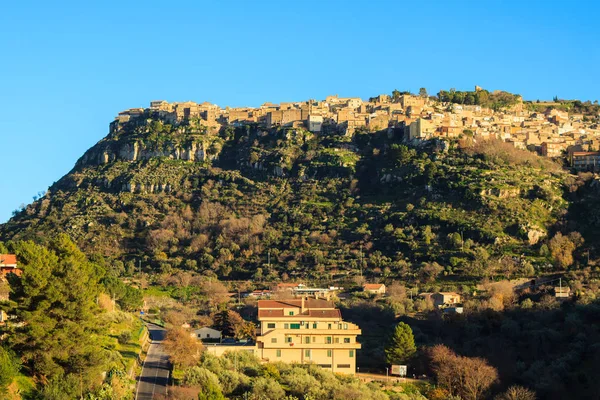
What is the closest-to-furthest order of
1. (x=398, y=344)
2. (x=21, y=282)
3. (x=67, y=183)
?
(x=21, y=282) → (x=398, y=344) → (x=67, y=183)

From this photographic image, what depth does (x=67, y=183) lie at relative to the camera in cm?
11088

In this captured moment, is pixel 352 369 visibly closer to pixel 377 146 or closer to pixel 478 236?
pixel 478 236

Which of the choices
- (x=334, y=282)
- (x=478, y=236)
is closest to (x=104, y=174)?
(x=334, y=282)

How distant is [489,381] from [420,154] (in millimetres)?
49024

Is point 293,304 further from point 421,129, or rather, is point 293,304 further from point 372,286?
point 421,129

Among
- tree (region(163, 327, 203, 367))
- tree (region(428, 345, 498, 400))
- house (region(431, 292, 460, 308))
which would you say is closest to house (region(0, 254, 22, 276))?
tree (region(163, 327, 203, 367))

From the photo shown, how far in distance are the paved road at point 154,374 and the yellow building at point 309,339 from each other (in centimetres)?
538

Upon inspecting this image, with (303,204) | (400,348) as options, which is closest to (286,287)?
(303,204)

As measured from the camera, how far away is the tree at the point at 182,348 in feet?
149

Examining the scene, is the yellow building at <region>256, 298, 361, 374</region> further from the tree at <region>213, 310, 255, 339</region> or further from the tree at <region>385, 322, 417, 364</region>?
the tree at <region>213, 310, 255, 339</region>

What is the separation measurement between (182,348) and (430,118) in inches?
2559

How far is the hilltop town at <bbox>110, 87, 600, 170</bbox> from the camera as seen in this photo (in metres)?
102

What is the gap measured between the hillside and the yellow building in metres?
24.4

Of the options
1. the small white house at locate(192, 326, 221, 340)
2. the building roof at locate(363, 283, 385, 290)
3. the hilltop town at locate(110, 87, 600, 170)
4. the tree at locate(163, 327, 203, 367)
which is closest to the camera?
the tree at locate(163, 327, 203, 367)
